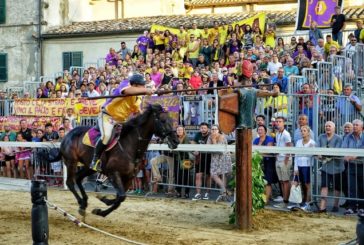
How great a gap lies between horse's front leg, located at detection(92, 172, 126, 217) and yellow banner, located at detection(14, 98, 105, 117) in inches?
341

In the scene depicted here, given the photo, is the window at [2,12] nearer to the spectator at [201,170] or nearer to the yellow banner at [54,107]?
the yellow banner at [54,107]

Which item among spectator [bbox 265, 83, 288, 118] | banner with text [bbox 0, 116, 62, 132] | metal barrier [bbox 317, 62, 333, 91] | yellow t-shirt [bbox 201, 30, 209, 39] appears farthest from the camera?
yellow t-shirt [bbox 201, 30, 209, 39]

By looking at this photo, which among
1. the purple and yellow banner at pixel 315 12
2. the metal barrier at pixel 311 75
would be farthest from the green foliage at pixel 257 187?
the purple and yellow banner at pixel 315 12

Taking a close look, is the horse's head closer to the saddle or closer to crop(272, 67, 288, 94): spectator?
the saddle

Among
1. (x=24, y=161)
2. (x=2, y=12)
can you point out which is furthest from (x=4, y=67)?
(x=24, y=161)

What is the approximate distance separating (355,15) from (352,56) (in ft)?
26.9

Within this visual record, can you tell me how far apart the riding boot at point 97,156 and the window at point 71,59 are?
21.1m

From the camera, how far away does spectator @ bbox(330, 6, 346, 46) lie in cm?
2078

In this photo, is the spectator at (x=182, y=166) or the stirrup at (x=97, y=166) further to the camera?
the spectator at (x=182, y=166)

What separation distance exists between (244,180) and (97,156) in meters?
2.77

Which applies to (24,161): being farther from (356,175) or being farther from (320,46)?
(356,175)

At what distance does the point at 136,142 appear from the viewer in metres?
12.6

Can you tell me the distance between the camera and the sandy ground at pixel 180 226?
37.0ft

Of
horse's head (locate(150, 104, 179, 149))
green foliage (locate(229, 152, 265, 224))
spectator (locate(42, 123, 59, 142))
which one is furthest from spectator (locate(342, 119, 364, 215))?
spectator (locate(42, 123, 59, 142))
